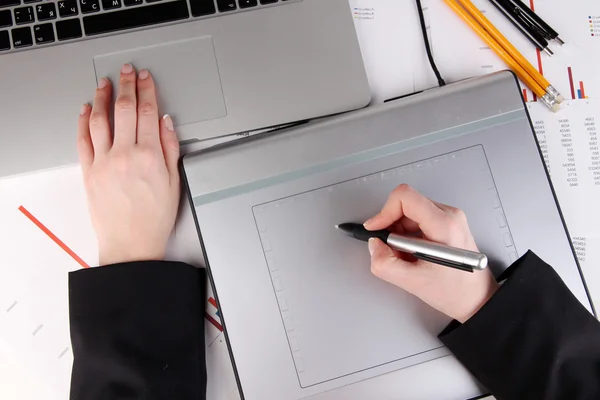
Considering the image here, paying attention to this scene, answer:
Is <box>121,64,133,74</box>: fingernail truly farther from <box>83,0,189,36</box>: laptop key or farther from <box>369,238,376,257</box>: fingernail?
<box>369,238,376,257</box>: fingernail

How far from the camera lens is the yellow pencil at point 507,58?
54cm

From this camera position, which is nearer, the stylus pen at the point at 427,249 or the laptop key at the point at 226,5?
the stylus pen at the point at 427,249

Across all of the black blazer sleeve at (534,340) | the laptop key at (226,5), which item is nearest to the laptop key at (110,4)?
the laptop key at (226,5)

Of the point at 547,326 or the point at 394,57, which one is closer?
the point at 547,326

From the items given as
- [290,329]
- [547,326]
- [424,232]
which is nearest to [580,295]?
[547,326]

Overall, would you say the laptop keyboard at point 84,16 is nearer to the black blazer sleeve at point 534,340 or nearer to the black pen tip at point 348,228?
the black pen tip at point 348,228

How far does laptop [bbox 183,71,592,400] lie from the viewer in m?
0.47

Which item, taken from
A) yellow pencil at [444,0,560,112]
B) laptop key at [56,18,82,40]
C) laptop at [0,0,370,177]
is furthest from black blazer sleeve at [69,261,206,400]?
yellow pencil at [444,0,560,112]

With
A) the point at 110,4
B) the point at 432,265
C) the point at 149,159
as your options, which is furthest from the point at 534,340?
the point at 110,4

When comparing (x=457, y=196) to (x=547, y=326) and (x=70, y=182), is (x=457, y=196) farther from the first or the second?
(x=70, y=182)

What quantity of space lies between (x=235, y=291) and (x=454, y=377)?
22 centimetres

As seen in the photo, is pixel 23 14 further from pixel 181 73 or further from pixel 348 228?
pixel 348 228

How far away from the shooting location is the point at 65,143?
51cm

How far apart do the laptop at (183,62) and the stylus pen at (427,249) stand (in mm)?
134
